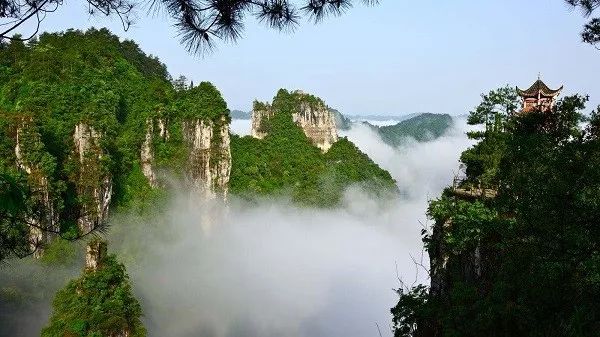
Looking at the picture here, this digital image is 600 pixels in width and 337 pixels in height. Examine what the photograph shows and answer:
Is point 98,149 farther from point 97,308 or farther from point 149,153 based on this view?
point 97,308

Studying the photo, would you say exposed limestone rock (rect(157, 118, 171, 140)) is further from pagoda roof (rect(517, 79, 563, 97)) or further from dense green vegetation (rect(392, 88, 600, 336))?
dense green vegetation (rect(392, 88, 600, 336))

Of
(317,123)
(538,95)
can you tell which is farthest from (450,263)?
(317,123)

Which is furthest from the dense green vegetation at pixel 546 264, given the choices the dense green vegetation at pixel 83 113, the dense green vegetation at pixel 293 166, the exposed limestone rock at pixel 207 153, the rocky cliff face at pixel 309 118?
the rocky cliff face at pixel 309 118

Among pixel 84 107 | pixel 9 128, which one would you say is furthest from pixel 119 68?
pixel 9 128

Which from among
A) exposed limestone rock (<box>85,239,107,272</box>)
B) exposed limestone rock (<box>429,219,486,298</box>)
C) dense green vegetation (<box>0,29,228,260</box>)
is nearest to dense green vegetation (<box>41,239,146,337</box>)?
exposed limestone rock (<box>85,239,107,272</box>)

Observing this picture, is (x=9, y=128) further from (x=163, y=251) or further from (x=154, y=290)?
(x=163, y=251)

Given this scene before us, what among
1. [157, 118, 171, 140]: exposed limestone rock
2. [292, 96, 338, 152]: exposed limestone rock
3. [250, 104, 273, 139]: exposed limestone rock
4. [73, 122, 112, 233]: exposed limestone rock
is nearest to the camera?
[73, 122, 112, 233]: exposed limestone rock
